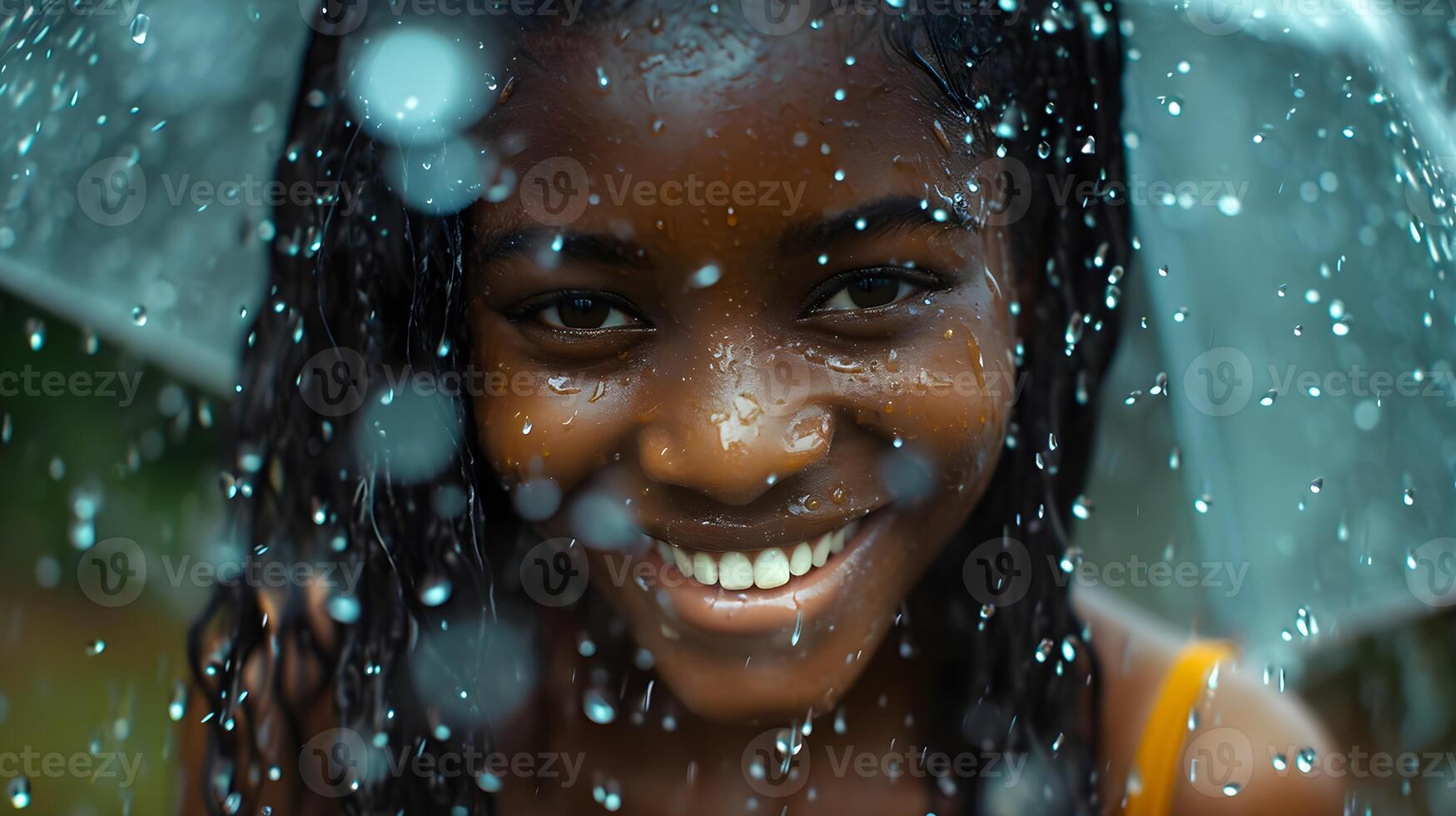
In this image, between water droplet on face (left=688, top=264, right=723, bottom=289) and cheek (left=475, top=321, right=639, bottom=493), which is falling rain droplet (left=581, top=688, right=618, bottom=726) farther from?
water droplet on face (left=688, top=264, right=723, bottom=289)

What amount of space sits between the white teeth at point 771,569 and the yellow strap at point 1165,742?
2.27 feet

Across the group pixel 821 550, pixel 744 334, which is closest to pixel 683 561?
pixel 821 550

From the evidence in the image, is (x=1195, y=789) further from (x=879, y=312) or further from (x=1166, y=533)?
(x=1166, y=533)

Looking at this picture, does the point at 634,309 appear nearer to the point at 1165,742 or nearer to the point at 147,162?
the point at 1165,742

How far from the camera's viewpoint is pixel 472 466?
1.29 metres

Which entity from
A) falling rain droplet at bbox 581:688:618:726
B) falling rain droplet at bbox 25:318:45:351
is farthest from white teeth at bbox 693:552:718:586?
falling rain droplet at bbox 25:318:45:351

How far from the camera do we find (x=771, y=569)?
1065 mm

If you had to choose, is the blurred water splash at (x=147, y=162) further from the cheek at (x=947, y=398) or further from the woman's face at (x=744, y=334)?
the cheek at (x=947, y=398)

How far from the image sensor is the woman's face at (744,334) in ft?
2.98

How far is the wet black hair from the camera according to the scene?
1.24 m

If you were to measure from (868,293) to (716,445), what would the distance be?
8.6 inches

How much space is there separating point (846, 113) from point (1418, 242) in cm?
126

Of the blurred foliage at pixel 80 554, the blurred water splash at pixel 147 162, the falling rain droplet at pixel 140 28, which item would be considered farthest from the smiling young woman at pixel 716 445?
the blurred foliage at pixel 80 554

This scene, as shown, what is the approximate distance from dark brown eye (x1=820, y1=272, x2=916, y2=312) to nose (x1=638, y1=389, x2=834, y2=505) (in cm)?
11
